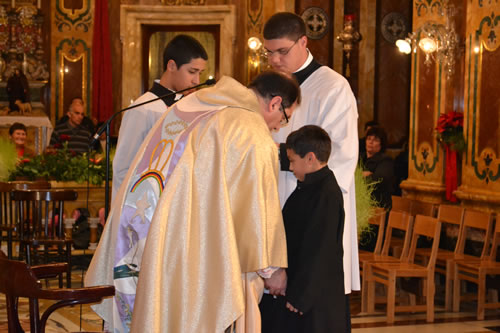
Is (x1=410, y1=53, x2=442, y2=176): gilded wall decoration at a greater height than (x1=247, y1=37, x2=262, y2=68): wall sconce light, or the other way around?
(x1=247, y1=37, x2=262, y2=68): wall sconce light

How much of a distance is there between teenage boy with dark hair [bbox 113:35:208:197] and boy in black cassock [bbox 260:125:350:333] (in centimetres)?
77

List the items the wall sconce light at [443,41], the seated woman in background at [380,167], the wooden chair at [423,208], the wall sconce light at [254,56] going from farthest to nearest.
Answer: the wall sconce light at [254,56]
the wall sconce light at [443,41]
the seated woman in background at [380,167]
the wooden chair at [423,208]

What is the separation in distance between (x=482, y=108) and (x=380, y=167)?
1.37m

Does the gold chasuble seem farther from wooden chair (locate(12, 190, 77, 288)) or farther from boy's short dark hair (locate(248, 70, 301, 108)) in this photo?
wooden chair (locate(12, 190, 77, 288))

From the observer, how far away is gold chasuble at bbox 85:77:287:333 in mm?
2684

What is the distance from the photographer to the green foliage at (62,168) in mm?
7789

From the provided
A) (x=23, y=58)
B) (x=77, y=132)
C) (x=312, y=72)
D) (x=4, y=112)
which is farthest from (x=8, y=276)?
(x=23, y=58)

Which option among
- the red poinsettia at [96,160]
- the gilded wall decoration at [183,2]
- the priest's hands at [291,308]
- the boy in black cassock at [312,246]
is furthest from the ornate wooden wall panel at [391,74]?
the priest's hands at [291,308]

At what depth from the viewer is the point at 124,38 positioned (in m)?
14.6

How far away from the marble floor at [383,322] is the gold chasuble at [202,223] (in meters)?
3.05

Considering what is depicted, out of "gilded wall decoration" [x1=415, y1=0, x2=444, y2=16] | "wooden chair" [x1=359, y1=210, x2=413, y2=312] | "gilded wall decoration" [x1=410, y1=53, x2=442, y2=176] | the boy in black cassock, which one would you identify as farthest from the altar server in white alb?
"gilded wall decoration" [x1=415, y1=0, x2=444, y2=16]

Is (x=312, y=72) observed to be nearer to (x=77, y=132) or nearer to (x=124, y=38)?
(x=77, y=132)

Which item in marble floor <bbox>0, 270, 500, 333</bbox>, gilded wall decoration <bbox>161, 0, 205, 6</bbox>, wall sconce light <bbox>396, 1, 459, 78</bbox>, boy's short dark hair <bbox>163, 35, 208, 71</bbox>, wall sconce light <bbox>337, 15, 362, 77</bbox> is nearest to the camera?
boy's short dark hair <bbox>163, 35, 208, 71</bbox>

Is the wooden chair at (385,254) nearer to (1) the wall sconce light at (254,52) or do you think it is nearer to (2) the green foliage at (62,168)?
(2) the green foliage at (62,168)
